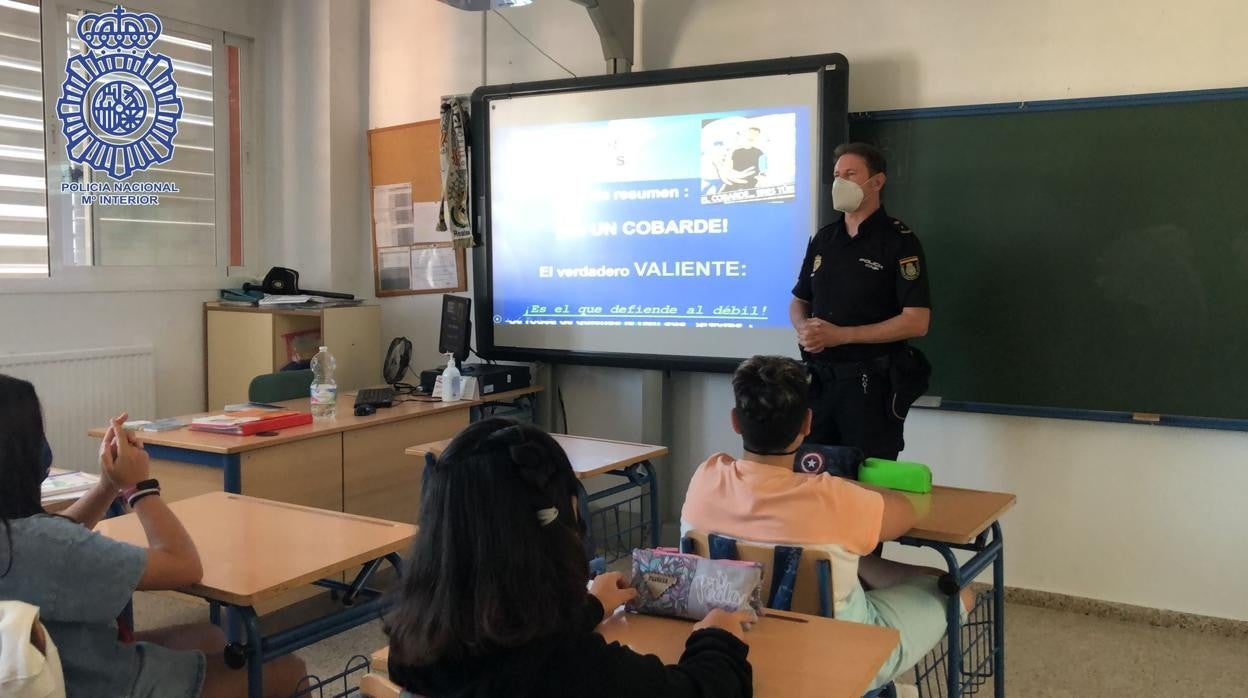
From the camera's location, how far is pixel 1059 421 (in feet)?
12.0

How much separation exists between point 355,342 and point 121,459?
3150mm

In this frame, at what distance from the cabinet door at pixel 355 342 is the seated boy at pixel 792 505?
325 cm

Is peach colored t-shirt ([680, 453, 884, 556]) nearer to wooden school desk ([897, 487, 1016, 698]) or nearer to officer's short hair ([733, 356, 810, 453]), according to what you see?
officer's short hair ([733, 356, 810, 453])

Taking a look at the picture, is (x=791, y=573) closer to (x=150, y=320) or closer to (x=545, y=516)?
(x=545, y=516)

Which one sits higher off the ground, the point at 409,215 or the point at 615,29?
the point at 615,29

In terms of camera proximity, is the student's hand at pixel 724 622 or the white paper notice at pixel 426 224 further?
the white paper notice at pixel 426 224

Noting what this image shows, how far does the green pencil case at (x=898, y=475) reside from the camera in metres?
2.51

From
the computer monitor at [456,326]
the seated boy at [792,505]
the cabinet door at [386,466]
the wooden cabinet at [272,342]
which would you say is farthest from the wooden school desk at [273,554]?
the wooden cabinet at [272,342]

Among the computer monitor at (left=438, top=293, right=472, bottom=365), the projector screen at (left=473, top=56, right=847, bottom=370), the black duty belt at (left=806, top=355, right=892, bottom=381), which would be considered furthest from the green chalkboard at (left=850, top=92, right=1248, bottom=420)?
the computer monitor at (left=438, top=293, right=472, bottom=365)

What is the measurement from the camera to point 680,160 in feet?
13.6

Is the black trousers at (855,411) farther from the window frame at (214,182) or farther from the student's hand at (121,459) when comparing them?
the window frame at (214,182)

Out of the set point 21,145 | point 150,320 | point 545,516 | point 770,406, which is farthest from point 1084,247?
point 21,145

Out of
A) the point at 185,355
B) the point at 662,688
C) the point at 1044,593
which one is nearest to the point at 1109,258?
the point at 1044,593

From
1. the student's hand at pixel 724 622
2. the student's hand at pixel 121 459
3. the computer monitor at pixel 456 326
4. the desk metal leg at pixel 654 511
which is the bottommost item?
the desk metal leg at pixel 654 511
